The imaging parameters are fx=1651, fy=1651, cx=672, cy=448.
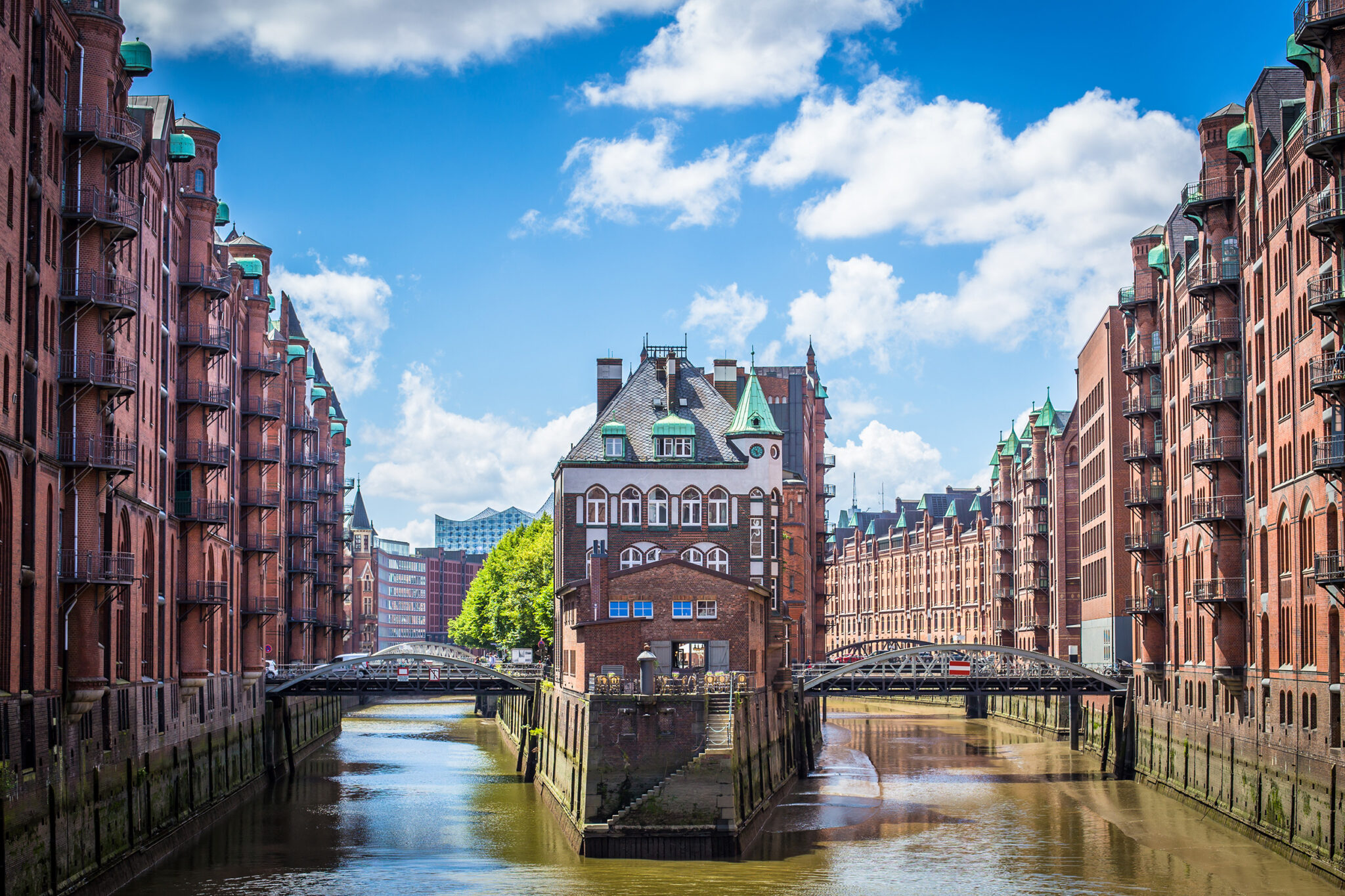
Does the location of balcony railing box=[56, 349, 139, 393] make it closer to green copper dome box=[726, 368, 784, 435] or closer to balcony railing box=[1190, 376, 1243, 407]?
balcony railing box=[1190, 376, 1243, 407]

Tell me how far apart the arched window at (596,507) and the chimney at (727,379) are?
16719 mm

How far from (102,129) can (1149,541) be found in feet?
170

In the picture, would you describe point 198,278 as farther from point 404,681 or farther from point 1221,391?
point 1221,391

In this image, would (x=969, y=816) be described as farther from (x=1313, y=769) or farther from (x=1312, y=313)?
(x=1312, y=313)

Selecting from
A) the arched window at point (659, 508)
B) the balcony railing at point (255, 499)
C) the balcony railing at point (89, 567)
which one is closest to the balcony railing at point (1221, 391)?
the arched window at point (659, 508)

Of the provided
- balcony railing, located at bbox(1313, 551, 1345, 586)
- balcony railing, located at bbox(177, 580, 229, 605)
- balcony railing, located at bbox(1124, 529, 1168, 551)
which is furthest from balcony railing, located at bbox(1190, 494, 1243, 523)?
balcony railing, located at bbox(177, 580, 229, 605)

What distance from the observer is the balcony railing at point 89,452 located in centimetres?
4475

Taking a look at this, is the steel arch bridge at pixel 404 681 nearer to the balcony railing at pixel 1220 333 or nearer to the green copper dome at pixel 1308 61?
the balcony railing at pixel 1220 333

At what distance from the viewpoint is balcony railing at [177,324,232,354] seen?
63.2 metres

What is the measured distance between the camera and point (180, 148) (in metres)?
60.1

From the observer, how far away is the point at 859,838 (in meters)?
56.0

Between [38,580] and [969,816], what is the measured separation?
35913 mm

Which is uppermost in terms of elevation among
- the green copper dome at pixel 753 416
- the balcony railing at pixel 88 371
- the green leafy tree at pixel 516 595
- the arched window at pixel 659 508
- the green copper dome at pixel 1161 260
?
the green copper dome at pixel 1161 260

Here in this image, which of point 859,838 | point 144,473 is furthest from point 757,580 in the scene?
point 144,473
